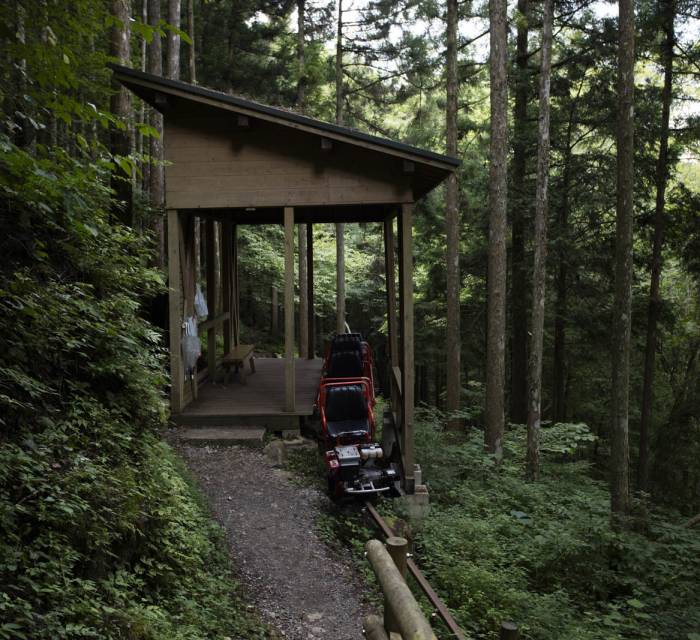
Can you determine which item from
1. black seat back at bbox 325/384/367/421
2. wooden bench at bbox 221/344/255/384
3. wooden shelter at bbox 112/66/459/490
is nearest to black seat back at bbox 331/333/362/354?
wooden shelter at bbox 112/66/459/490

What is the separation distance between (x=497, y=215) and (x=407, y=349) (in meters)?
4.08

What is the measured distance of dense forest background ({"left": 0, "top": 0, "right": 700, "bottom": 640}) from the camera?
363 centimetres

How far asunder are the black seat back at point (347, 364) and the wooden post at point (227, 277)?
378 centimetres

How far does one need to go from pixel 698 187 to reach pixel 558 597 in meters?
22.9

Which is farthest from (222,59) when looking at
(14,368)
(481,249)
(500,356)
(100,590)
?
(100,590)

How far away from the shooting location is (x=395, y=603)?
8.87ft

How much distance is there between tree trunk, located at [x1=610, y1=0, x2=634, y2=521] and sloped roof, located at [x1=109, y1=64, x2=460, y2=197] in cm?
283

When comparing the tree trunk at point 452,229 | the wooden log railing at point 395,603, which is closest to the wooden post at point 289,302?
the tree trunk at point 452,229

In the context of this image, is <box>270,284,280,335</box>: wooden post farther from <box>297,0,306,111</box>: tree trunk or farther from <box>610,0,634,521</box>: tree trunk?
<box>610,0,634,521</box>: tree trunk

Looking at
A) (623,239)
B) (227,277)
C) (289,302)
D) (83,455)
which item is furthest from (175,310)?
(623,239)

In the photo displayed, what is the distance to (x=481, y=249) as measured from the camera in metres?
15.9

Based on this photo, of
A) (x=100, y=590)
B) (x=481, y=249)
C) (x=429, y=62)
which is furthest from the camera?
(x=429, y=62)

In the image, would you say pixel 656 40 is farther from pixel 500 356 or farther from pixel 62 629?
pixel 62 629

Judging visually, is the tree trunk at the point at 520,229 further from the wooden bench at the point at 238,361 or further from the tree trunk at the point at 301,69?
the wooden bench at the point at 238,361
